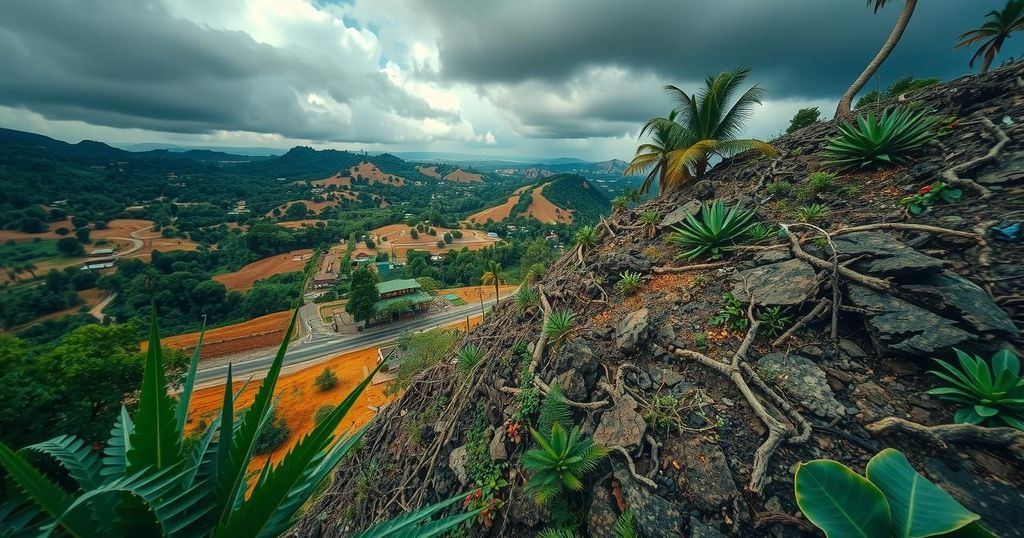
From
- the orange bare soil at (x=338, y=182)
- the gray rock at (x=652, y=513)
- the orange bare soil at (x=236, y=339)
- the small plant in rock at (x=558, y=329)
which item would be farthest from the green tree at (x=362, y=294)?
the orange bare soil at (x=338, y=182)

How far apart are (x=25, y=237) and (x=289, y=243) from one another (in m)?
47.6

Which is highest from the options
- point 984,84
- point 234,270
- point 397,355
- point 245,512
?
point 984,84

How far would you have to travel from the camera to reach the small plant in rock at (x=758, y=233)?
17.7 feet

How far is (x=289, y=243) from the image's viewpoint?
2731 inches

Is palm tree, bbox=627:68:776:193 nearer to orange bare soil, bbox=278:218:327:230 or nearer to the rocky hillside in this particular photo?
the rocky hillside

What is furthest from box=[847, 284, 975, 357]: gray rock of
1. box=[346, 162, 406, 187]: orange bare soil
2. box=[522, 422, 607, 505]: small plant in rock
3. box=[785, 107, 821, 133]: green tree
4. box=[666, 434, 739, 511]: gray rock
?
box=[346, 162, 406, 187]: orange bare soil

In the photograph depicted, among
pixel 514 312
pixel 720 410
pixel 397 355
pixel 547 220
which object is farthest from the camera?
pixel 547 220

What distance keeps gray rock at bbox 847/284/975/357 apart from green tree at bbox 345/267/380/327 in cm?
3285

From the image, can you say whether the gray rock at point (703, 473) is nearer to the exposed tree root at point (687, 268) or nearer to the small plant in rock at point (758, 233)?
the exposed tree root at point (687, 268)

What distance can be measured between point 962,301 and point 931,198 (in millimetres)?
2142

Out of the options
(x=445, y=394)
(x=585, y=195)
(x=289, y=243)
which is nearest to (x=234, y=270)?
(x=289, y=243)

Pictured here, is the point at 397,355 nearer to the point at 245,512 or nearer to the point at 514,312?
the point at 514,312

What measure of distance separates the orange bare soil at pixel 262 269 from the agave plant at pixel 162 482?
6106 cm

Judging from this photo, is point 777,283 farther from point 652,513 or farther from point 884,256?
point 652,513
